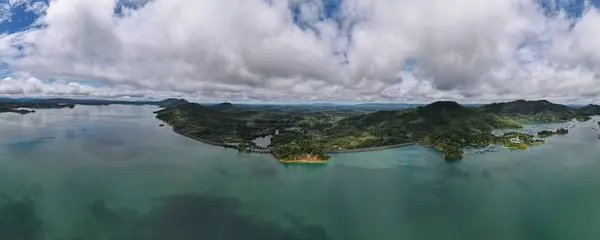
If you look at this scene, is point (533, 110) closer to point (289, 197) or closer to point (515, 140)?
point (515, 140)

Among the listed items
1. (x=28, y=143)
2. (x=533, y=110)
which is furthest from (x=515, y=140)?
(x=533, y=110)

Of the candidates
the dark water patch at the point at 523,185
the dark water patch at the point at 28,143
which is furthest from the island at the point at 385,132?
the dark water patch at the point at 28,143

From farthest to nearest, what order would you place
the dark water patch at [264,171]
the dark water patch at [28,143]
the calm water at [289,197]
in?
the dark water patch at [28,143], the dark water patch at [264,171], the calm water at [289,197]

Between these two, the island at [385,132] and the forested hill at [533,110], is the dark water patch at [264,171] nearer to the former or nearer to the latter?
the island at [385,132]

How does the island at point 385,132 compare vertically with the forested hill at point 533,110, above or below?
below

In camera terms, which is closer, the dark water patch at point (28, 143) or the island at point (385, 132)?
the dark water patch at point (28, 143)

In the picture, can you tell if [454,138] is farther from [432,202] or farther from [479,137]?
[432,202]
